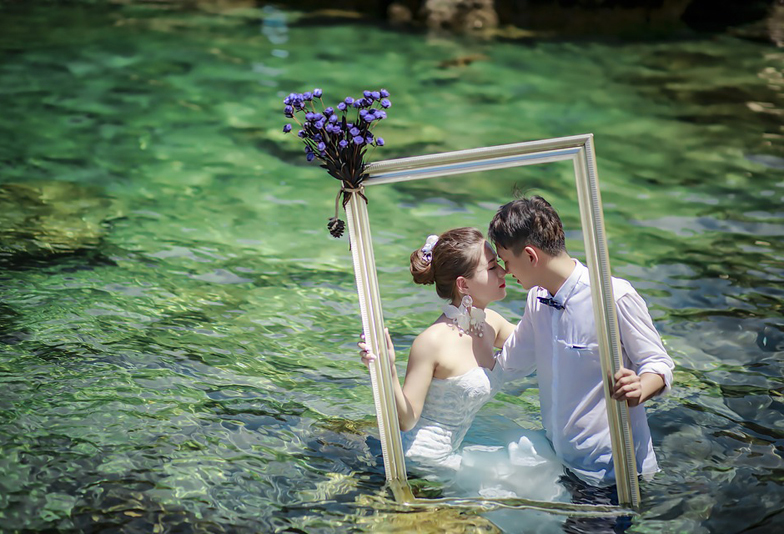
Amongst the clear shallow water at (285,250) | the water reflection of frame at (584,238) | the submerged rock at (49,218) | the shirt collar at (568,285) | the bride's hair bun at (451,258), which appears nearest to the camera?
the water reflection of frame at (584,238)

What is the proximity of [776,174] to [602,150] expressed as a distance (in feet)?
5.80


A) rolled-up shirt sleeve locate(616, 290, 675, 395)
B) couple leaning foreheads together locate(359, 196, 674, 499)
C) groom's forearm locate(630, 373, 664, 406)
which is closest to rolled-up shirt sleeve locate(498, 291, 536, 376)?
couple leaning foreheads together locate(359, 196, 674, 499)

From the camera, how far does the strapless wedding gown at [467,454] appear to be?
3486mm

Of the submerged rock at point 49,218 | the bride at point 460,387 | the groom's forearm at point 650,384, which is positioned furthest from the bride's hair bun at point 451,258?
the submerged rock at point 49,218

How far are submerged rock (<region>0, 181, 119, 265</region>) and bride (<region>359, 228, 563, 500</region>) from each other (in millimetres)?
3891

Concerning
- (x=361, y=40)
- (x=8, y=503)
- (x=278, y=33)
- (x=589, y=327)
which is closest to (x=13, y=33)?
(x=278, y=33)

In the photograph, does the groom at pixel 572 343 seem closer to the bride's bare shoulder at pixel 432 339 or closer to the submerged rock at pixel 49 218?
the bride's bare shoulder at pixel 432 339

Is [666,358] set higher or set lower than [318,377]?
higher

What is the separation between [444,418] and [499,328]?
49cm

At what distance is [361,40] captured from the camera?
12516mm

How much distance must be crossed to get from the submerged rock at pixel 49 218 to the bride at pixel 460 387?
3.89 meters

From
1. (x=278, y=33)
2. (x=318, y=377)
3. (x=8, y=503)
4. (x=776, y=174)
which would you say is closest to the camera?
(x=8, y=503)

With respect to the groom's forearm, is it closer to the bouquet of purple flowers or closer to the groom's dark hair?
the groom's dark hair

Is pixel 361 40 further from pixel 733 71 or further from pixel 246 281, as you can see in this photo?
pixel 246 281
